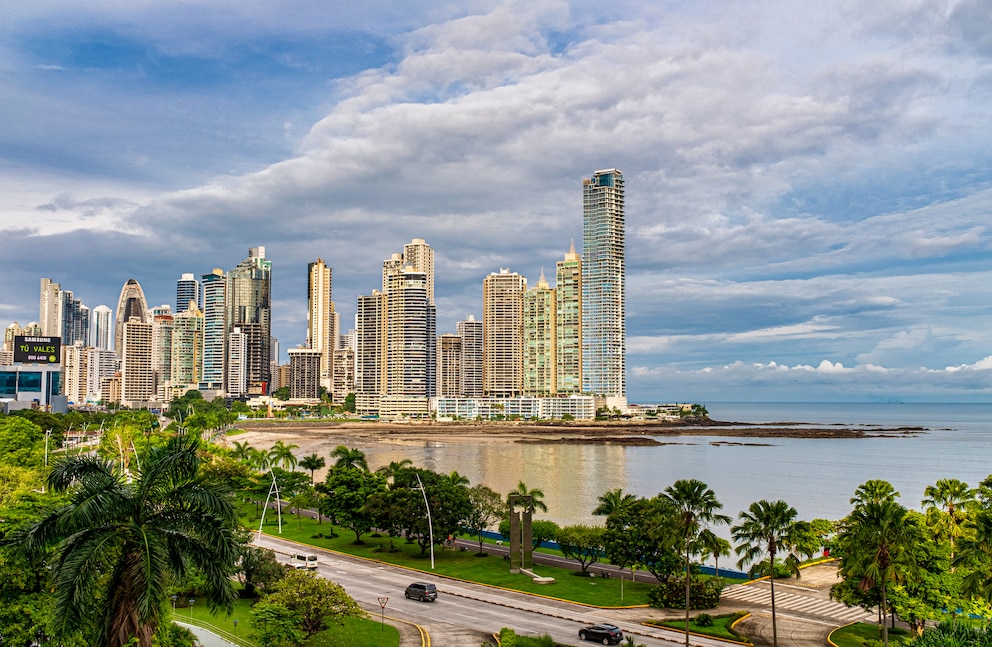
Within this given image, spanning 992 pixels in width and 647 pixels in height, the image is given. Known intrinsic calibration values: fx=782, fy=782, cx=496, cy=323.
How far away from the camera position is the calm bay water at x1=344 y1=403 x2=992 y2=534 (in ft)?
323

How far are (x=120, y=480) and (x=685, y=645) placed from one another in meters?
27.8

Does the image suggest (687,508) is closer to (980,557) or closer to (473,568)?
(980,557)

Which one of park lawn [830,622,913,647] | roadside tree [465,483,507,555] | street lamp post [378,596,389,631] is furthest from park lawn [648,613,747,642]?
roadside tree [465,483,507,555]

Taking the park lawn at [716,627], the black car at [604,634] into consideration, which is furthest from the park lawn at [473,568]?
the black car at [604,634]

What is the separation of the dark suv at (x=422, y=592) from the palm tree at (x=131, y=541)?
27.1 meters

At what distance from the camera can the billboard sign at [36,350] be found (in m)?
190

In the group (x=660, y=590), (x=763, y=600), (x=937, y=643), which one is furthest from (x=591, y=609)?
(x=937, y=643)

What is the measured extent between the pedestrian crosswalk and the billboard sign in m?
187

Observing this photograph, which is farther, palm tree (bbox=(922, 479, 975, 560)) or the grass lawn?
palm tree (bbox=(922, 479, 975, 560))

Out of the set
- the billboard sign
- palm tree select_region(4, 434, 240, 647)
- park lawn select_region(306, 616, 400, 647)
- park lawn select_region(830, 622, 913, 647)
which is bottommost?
park lawn select_region(830, 622, 913, 647)

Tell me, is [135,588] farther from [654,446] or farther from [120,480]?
[654,446]

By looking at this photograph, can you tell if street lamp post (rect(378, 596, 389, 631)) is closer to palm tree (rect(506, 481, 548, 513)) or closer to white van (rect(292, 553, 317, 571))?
white van (rect(292, 553, 317, 571))

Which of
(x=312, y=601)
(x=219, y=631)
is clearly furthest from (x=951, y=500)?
(x=219, y=631)

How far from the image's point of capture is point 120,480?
733 inches
